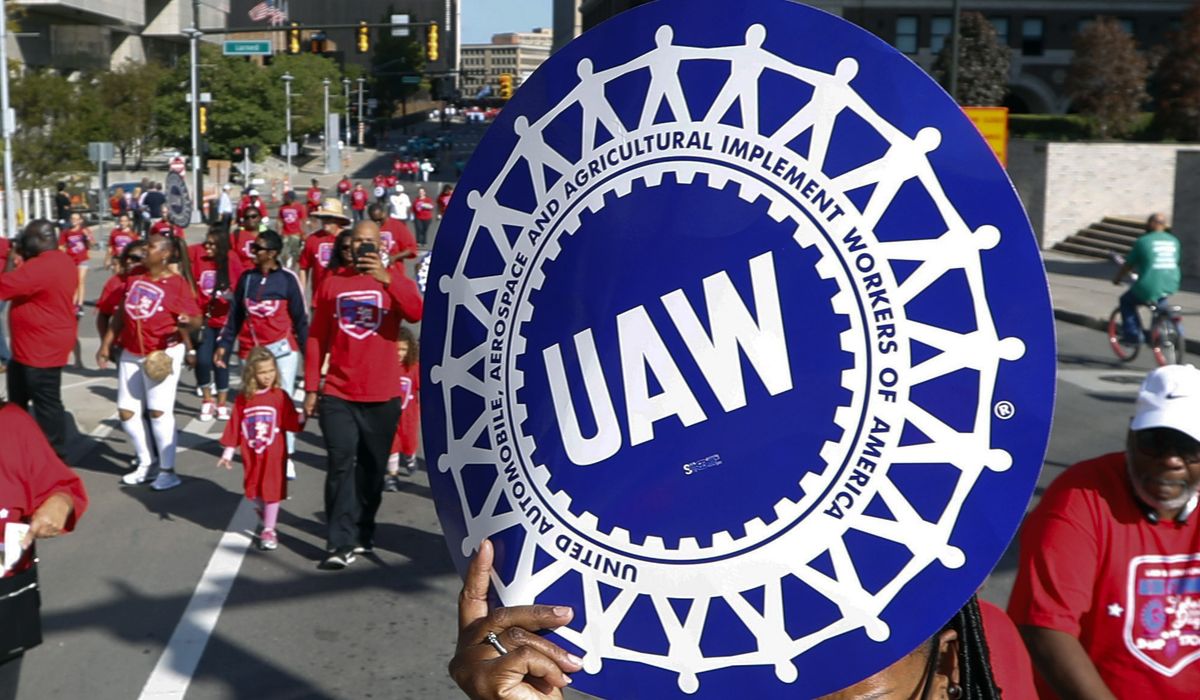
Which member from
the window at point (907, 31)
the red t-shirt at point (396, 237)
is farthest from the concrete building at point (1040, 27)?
the red t-shirt at point (396, 237)

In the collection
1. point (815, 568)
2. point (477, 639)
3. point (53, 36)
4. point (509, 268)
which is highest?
point (53, 36)

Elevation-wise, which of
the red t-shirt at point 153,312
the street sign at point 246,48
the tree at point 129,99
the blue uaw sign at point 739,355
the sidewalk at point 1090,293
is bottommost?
the sidewalk at point 1090,293

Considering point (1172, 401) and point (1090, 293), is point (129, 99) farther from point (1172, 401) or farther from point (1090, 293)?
point (1172, 401)

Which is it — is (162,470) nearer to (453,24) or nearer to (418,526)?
(418,526)

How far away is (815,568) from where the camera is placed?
4.58 feet

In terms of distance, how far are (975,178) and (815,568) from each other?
42cm

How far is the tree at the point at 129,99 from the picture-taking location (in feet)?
170

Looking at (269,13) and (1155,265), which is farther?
(269,13)

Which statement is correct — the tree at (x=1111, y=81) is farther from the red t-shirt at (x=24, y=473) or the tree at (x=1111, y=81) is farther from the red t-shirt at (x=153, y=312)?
the red t-shirt at (x=24, y=473)

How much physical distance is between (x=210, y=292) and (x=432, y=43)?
26.0 m

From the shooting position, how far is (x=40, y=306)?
33.0 ft

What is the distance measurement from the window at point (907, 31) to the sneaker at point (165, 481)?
174 ft

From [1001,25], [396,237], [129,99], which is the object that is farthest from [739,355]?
[1001,25]

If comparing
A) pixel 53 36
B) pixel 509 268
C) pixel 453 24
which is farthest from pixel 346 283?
pixel 453 24
